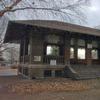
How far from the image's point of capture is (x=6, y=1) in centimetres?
1462

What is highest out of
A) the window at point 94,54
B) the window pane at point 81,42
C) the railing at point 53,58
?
the window pane at point 81,42

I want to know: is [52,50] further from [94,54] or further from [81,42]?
[94,54]

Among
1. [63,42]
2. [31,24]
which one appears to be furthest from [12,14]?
[63,42]

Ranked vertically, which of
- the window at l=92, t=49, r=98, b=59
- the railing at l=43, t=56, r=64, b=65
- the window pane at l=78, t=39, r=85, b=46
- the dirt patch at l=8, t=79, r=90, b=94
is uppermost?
the window pane at l=78, t=39, r=85, b=46

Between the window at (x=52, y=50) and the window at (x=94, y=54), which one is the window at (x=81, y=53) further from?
the window at (x=52, y=50)

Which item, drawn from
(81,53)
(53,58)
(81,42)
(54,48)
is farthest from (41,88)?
(81,53)

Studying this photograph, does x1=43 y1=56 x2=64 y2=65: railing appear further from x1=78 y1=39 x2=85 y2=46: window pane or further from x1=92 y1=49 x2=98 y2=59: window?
x1=92 y1=49 x2=98 y2=59: window

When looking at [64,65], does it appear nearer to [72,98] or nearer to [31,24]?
[31,24]

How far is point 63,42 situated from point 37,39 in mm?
3310

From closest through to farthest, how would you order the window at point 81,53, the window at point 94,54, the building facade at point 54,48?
the building facade at point 54,48 < the window at point 81,53 < the window at point 94,54

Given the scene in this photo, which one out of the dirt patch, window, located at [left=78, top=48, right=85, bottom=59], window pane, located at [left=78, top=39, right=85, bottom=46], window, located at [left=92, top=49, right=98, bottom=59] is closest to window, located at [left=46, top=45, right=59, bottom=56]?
window pane, located at [left=78, top=39, right=85, bottom=46]

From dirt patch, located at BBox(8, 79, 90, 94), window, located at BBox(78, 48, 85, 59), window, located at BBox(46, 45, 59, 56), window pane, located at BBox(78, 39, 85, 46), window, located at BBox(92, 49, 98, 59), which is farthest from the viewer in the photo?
window, located at BBox(92, 49, 98, 59)

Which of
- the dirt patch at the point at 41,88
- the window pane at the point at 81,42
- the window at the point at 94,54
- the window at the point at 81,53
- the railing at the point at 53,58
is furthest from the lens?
the window at the point at 94,54

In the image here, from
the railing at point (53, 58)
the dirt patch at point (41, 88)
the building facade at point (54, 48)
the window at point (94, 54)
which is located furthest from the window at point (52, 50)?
the dirt patch at point (41, 88)
